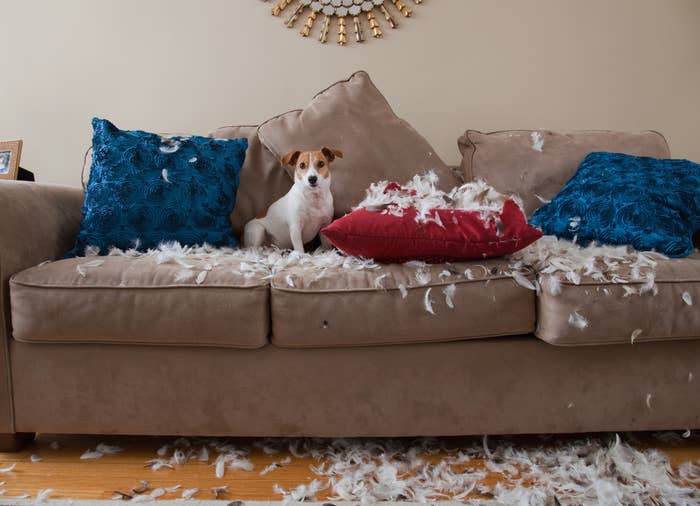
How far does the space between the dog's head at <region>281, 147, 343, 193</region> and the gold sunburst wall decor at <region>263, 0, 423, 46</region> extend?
Result: 36.3 inches

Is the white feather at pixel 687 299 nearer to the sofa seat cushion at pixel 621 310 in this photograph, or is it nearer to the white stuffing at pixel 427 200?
the sofa seat cushion at pixel 621 310

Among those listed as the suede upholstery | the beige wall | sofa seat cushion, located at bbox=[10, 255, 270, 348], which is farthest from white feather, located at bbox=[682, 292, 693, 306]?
the beige wall

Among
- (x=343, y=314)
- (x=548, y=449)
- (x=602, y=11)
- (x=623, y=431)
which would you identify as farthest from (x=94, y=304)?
(x=602, y=11)

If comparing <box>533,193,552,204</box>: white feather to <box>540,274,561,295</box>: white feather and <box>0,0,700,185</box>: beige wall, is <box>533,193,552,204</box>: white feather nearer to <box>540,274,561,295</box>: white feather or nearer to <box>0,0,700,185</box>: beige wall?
<box>0,0,700,185</box>: beige wall

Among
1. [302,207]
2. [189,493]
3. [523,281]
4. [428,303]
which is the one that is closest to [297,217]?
[302,207]

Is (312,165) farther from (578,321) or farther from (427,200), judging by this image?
(578,321)

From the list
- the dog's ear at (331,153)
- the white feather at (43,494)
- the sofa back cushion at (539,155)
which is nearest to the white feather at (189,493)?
the white feather at (43,494)

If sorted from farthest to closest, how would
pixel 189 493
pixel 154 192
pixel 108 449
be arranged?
pixel 154 192, pixel 108 449, pixel 189 493

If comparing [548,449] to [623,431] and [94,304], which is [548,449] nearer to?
[623,431]

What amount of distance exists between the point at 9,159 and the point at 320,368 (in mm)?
1885

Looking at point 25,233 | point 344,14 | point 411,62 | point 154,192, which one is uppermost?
point 344,14

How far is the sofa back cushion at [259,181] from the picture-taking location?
6.34ft

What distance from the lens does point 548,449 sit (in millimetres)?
1231

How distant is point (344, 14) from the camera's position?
7.55 feet
